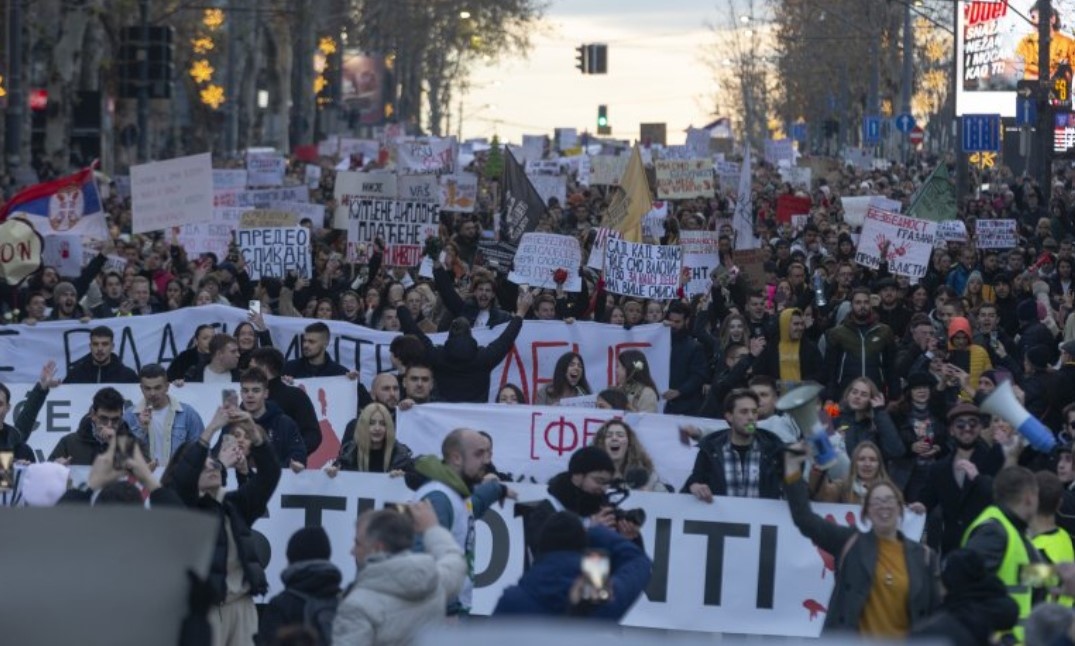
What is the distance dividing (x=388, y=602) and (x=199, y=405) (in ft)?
19.1

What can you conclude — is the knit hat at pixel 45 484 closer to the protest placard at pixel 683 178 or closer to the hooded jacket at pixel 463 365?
the hooded jacket at pixel 463 365

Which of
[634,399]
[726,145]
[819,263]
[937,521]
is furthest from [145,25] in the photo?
[726,145]

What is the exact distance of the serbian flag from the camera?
20172mm

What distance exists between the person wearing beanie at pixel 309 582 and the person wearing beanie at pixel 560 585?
750 mm

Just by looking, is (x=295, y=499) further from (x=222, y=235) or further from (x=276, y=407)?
(x=222, y=235)

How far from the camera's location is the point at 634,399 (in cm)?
1317

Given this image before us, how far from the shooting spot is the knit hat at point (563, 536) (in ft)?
24.1

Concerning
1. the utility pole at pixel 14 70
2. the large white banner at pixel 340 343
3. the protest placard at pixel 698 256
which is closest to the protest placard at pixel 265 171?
the utility pole at pixel 14 70

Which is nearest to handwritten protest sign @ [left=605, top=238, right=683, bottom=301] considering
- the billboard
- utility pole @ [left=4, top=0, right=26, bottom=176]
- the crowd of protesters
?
the crowd of protesters

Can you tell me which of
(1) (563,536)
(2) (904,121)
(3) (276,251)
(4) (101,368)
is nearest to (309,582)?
(1) (563,536)

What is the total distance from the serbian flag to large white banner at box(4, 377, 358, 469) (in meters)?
6.67

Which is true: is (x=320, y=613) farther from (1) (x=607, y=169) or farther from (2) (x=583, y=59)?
(2) (x=583, y=59)

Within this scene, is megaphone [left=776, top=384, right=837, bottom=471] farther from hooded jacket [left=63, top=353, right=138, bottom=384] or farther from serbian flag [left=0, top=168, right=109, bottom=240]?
serbian flag [left=0, top=168, right=109, bottom=240]

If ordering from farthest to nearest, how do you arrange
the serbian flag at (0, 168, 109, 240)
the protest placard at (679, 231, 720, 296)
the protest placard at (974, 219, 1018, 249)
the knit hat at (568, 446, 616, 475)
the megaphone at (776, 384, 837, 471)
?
the protest placard at (974, 219, 1018, 249), the serbian flag at (0, 168, 109, 240), the protest placard at (679, 231, 720, 296), the knit hat at (568, 446, 616, 475), the megaphone at (776, 384, 837, 471)
